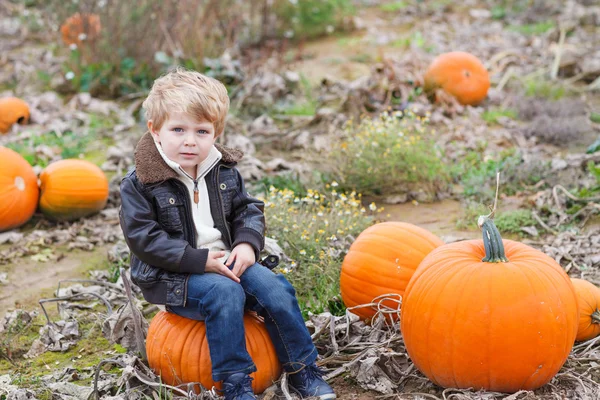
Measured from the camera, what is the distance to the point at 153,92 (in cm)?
329

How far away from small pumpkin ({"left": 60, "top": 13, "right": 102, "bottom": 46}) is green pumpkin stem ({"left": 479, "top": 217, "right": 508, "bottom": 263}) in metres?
7.30

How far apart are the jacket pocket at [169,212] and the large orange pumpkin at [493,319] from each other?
111 cm

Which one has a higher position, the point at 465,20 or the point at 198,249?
the point at 198,249

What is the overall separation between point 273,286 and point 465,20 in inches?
461

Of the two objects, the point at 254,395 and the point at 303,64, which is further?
the point at 303,64

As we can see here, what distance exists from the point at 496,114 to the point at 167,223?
5.83 m

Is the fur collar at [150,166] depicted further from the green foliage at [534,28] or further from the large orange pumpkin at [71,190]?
the green foliage at [534,28]

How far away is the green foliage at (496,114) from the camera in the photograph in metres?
8.12

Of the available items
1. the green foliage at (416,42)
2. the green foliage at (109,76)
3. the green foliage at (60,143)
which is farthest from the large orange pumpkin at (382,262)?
the green foliage at (416,42)

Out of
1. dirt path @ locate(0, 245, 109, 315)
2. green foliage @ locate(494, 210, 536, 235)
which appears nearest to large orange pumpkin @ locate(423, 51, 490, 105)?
green foliage @ locate(494, 210, 536, 235)

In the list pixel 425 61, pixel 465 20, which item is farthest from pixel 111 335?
pixel 465 20

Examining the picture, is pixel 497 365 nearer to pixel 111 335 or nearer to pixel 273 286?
Answer: pixel 273 286

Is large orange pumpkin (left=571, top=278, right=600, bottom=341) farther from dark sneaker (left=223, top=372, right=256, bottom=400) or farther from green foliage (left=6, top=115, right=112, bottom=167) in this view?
green foliage (left=6, top=115, right=112, bottom=167)

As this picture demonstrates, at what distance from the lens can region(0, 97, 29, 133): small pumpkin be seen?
318 inches
